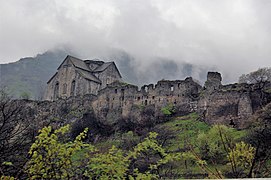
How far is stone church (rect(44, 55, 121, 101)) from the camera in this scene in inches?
2832

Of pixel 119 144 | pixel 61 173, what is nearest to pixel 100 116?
pixel 119 144

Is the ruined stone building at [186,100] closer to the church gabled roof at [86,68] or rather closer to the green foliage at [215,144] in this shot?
the green foliage at [215,144]

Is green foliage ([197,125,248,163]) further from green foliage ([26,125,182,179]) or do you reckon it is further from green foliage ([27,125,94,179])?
green foliage ([27,125,94,179])

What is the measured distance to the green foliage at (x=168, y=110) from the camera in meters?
51.2

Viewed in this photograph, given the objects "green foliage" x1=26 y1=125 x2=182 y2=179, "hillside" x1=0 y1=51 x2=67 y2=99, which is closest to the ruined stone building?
"green foliage" x1=26 y1=125 x2=182 y2=179

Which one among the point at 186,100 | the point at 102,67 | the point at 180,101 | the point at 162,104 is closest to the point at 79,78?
the point at 102,67

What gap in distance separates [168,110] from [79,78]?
2553 cm

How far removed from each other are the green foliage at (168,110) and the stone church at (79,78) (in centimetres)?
2239

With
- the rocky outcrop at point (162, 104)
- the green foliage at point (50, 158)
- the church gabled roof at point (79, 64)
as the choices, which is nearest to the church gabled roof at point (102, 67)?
the church gabled roof at point (79, 64)

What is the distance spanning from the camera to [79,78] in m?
72.2

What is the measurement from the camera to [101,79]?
247 ft

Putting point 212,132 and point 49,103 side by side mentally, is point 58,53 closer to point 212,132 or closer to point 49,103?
point 49,103

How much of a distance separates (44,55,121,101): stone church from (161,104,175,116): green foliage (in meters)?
22.4

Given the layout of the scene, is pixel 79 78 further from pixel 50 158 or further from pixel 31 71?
pixel 31 71
